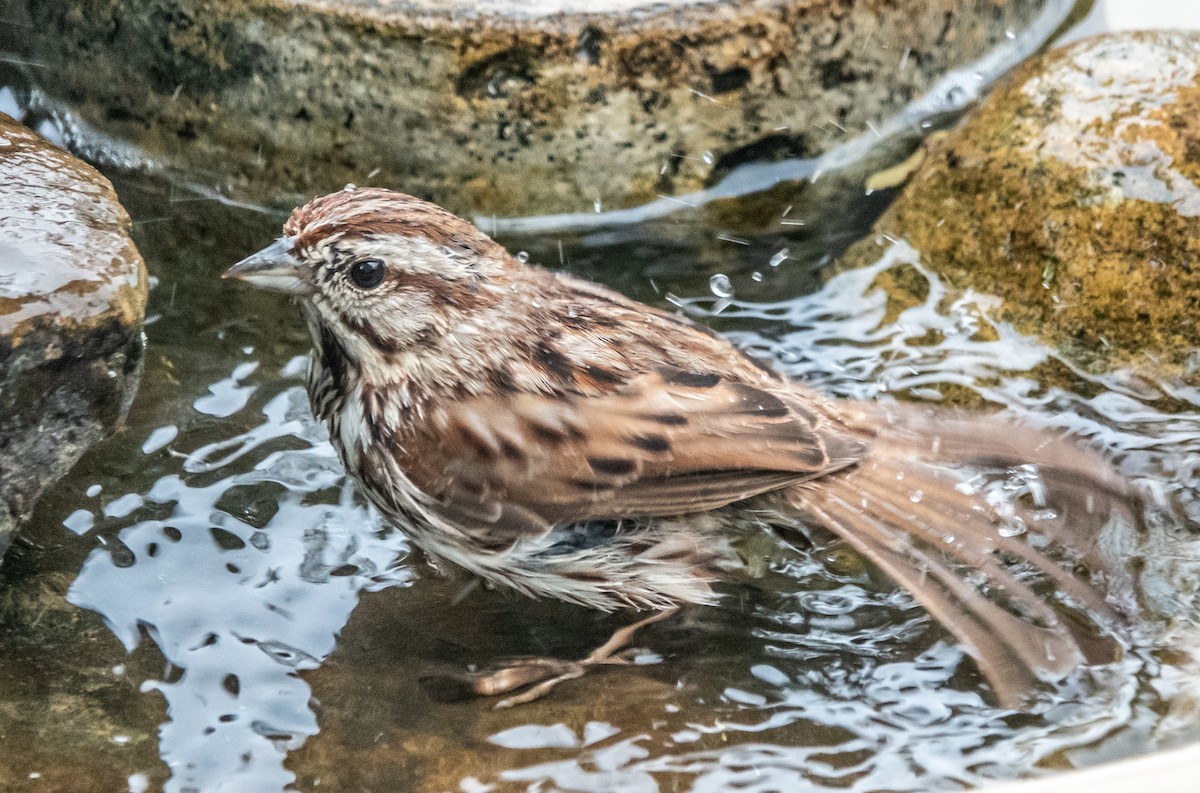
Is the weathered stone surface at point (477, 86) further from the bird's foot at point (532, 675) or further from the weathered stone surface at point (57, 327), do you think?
the bird's foot at point (532, 675)

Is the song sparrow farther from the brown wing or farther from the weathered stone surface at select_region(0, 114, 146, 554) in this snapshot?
the weathered stone surface at select_region(0, 114, 146, 554)

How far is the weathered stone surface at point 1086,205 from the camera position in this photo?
17.1 ft

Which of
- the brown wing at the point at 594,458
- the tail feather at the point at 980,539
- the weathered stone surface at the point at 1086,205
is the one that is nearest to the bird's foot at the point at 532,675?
the brown wing at the point at 594,458

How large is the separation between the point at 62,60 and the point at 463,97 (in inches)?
73.4

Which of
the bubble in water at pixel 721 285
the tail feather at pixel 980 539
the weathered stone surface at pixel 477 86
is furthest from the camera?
the bubble in water at pixel 721 285

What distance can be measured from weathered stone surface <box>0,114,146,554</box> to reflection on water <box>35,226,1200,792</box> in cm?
52

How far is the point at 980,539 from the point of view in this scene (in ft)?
13.6

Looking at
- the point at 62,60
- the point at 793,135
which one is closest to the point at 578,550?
the point at 793,135

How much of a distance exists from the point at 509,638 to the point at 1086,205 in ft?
9.29

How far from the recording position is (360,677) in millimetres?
4078

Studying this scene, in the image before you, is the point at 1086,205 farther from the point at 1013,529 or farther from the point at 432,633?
the point at 432,633

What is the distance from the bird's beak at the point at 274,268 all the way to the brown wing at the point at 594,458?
0.61 meters

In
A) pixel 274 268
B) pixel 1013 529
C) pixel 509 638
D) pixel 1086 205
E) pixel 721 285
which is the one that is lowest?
pixel 509 638

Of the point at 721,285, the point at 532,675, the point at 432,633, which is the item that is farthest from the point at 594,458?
the point at 721,285
